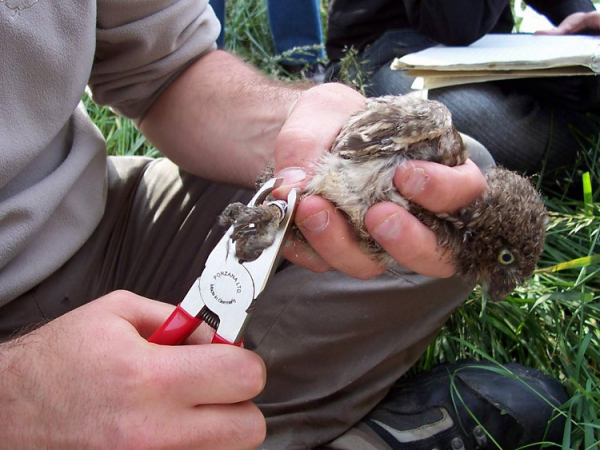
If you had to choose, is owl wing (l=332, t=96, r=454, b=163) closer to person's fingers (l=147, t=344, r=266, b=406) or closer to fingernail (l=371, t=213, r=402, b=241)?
fingernail (l=371, t=213, r=402, b=241)

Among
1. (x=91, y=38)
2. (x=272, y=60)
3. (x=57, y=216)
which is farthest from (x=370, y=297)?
(x=272, y=60)

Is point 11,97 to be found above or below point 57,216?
above

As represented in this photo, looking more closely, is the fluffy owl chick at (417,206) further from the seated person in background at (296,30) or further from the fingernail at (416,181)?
the seated person in background at (296,30)

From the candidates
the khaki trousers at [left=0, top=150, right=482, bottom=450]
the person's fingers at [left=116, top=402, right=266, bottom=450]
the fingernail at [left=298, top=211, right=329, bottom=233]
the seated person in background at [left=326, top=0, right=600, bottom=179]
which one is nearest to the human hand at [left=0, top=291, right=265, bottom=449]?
the person's fingers at [left=116, top=402, right=266, bottom=450]

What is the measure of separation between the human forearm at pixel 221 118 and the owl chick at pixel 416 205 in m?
0.54

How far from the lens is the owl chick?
1.37 meters

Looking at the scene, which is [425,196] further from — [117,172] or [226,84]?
[117,172]

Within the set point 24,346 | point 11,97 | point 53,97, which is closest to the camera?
point 24,346

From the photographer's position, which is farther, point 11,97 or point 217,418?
point 11,97

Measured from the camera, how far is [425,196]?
1.35 meters

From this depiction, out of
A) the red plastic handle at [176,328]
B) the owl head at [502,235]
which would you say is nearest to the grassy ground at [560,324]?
the owl head at [502,235]

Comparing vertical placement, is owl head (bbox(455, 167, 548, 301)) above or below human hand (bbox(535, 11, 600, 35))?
above

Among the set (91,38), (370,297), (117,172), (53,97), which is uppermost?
(91,38)

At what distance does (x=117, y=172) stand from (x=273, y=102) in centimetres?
74
